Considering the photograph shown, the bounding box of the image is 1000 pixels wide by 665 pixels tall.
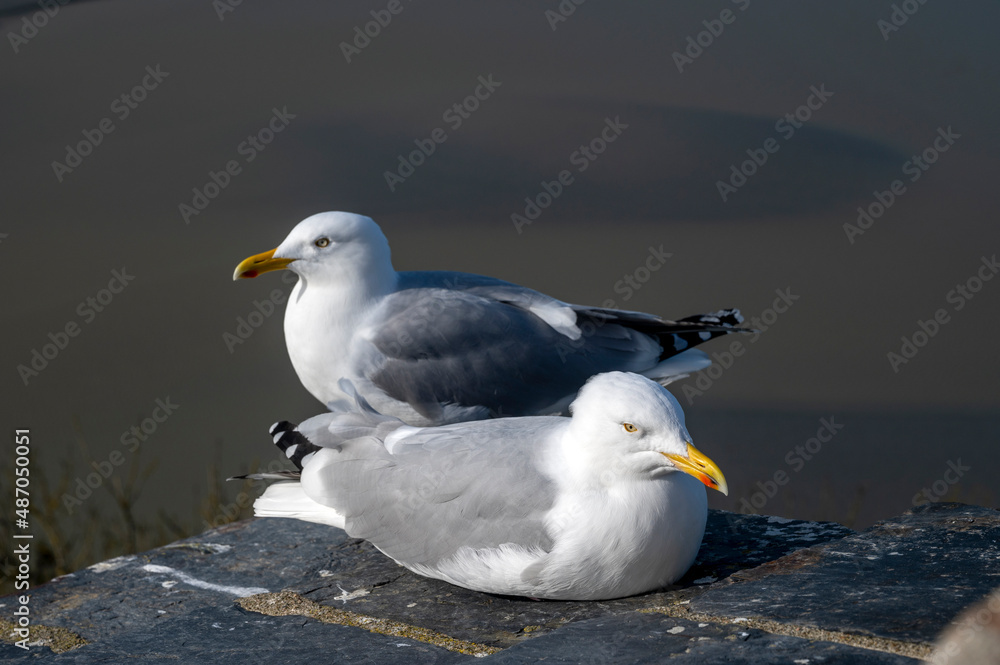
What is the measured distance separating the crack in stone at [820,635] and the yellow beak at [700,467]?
37 centimetres

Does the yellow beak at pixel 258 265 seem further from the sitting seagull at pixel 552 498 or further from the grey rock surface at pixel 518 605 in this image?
the sitting seagull at pixel 552 498

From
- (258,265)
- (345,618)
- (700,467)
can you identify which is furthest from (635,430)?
(258,265)

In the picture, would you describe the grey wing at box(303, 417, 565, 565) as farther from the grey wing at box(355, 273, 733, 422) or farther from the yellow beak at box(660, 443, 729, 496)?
the grey wing at box(355, 273, 733, 422)

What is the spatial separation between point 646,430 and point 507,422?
67 centimetres

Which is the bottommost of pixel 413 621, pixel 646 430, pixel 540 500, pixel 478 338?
pixel 413 621

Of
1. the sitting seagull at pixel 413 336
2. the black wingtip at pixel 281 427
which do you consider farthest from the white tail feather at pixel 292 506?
the sitting seagull at pixel 413 336

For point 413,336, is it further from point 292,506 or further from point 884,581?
point 884,581

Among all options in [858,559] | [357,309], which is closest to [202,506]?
[357,309]

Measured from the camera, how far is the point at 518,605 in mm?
3438

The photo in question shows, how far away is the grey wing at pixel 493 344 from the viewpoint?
16.0 feet

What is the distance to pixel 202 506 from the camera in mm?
6938

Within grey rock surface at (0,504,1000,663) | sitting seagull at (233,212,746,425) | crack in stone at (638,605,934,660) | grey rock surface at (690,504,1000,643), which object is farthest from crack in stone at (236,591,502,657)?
sitting seagull at (233,212,746,425)

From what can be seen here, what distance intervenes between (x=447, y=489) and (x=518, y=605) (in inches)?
18.1

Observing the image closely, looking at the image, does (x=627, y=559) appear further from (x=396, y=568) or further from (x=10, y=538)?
(x=10, y=538)
